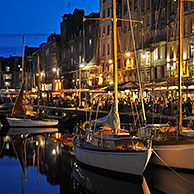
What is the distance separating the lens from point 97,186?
1561 cm

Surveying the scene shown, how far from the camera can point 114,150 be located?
15391 millimetres

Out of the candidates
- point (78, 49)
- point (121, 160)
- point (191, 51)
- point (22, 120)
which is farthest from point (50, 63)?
point (121, 160)

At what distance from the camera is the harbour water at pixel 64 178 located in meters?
15.3

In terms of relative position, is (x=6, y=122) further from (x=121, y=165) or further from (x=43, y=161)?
(x=121, y=165)

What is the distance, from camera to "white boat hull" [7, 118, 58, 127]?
38531 mm

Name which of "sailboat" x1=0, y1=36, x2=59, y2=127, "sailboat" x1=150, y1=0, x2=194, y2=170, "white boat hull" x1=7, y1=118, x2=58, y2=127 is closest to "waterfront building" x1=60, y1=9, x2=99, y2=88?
"sailboat" x1=0, y1=36, x2=59, y2=127

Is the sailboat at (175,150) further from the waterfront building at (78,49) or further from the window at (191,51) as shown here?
the waterfront building at (78,49)

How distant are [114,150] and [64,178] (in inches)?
140

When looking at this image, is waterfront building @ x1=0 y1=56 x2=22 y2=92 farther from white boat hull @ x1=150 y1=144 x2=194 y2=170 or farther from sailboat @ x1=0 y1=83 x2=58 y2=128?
white boat hull @ x1=150 y1=144 x2=194 y2=170

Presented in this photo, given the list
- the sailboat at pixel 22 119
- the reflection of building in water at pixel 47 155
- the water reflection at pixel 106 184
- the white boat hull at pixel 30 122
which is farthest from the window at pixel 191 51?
the water reflection at pixel 106 184

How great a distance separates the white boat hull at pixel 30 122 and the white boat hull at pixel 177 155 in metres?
23.4

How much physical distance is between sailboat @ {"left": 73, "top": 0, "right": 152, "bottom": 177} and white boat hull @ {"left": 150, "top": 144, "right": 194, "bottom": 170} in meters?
1.24

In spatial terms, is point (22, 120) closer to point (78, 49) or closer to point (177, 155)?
point (177, 155)

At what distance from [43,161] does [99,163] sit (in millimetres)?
6100
